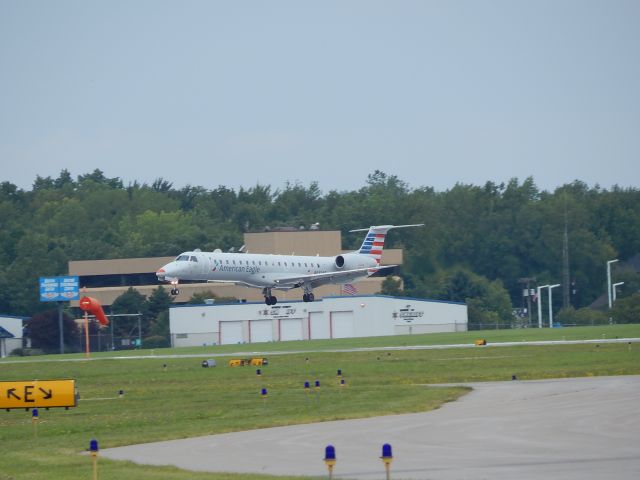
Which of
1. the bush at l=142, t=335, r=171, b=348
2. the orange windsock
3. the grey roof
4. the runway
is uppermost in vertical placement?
the orange windsock

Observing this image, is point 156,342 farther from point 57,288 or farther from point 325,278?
point 325,278

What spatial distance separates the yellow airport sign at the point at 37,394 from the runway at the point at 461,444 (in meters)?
8.86

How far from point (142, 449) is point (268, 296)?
50.9 metres

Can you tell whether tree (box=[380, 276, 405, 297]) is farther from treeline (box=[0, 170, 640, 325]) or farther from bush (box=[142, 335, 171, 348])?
bush (box=[142, 335, 171, 348])

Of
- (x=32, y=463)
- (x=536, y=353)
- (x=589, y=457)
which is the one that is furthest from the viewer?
(x=536, y=353)

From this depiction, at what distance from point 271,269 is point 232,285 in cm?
3884

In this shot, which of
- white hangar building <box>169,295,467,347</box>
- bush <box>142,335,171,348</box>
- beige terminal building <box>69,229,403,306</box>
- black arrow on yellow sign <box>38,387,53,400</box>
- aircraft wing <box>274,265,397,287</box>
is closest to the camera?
black arrow on yellow sign <box>38,387,53,400</box>

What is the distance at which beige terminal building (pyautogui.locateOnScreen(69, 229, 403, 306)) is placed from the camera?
11562 cm

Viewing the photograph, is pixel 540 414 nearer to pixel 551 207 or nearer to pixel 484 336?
pixel 484 336

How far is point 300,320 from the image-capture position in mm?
96500

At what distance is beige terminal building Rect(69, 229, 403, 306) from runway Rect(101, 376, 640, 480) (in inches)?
3107

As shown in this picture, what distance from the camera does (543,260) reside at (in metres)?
121

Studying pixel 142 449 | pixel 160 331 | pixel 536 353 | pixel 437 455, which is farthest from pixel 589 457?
pixel 160 331

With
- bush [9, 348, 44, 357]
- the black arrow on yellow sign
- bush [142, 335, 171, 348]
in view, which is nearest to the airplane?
bush [142, 335, 171, 348]
